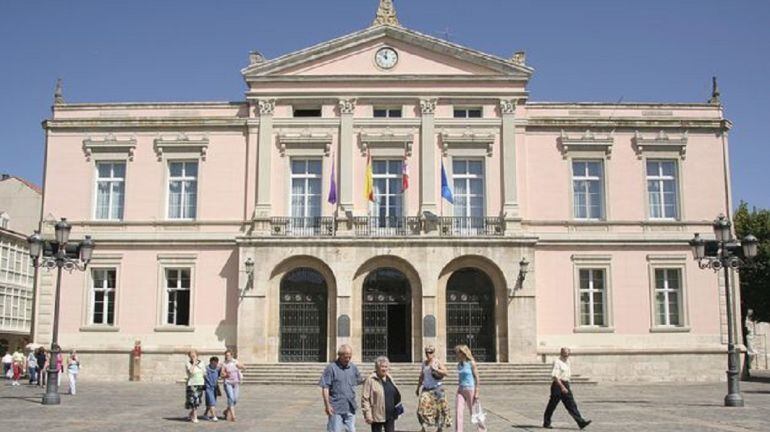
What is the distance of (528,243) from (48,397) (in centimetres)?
1850

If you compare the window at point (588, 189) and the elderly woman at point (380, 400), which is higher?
the window at point (588, 189)

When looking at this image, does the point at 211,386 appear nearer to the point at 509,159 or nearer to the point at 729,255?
the point at 729,255

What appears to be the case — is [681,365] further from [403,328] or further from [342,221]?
[342,221]

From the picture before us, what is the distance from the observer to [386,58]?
34906 millimetres

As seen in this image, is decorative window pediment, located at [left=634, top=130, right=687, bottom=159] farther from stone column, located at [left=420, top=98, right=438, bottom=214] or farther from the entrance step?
the entrance step

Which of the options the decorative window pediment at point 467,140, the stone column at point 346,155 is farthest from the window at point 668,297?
the stone column at point 346,155

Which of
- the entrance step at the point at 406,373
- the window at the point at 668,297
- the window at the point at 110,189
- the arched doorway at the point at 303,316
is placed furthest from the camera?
the window at the point at 110,189

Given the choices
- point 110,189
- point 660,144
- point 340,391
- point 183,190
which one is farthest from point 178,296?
point 340,391

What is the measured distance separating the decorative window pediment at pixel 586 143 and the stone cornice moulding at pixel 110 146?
708 inches

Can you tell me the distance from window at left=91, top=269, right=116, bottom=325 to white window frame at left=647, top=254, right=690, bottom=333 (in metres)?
22.0

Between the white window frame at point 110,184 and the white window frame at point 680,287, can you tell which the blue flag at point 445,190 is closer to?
the white window frame at point 680,287

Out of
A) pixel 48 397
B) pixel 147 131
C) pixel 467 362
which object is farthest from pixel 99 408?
pixel 147 131

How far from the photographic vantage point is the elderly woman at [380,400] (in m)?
11.6

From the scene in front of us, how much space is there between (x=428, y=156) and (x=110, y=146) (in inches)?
525
